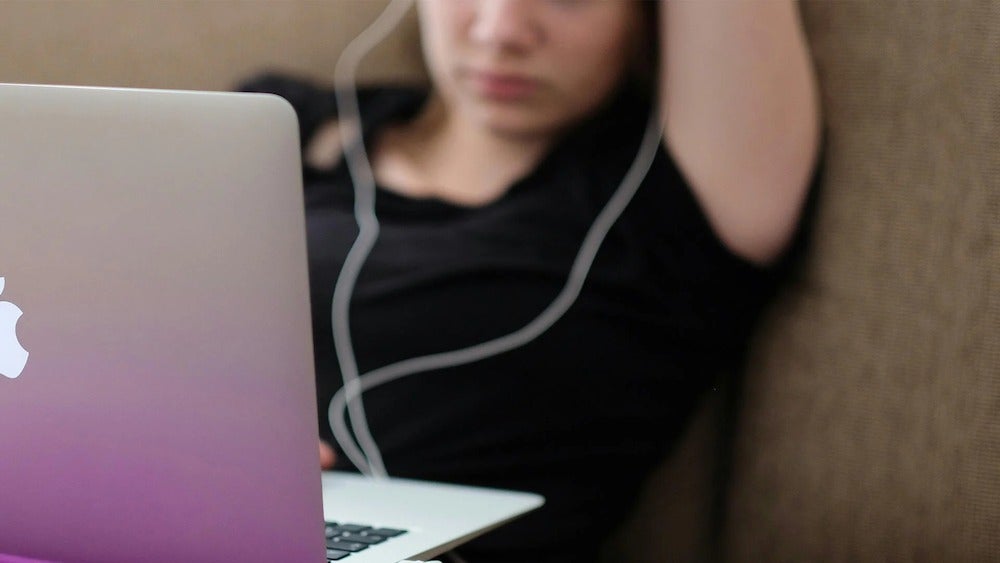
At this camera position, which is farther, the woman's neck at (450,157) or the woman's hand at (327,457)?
the woman's neck at (450,157)

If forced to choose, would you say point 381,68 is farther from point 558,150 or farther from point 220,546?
point 220,546

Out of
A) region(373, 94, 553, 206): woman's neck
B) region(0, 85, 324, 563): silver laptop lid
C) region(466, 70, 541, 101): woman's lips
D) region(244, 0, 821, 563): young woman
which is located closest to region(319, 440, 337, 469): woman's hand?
region(244, 0, 821, 563): young woman

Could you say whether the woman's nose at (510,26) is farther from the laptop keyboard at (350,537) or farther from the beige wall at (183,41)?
the laptop keyboard at (350,537)

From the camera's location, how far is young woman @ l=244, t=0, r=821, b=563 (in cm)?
100

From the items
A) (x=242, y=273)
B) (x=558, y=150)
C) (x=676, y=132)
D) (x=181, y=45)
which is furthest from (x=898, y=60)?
(x=181, y=45)

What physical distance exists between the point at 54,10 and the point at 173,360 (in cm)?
99

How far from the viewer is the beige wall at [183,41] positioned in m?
1.30

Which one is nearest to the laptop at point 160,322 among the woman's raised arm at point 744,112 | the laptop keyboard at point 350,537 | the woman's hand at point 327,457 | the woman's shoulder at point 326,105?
the laptop keyboard at point 350,537

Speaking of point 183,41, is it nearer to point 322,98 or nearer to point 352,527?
point 322,98

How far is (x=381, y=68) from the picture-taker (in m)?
1.30

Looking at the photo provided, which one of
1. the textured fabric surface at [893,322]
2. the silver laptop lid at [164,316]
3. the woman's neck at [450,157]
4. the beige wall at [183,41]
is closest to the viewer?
the silver laptop lid at [164,316]

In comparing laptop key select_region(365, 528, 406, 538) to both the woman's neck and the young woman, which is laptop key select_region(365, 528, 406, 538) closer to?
the young woman

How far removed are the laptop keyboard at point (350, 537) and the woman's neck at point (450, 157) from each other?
480mm

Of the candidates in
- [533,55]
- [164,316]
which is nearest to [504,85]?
[533,55]
